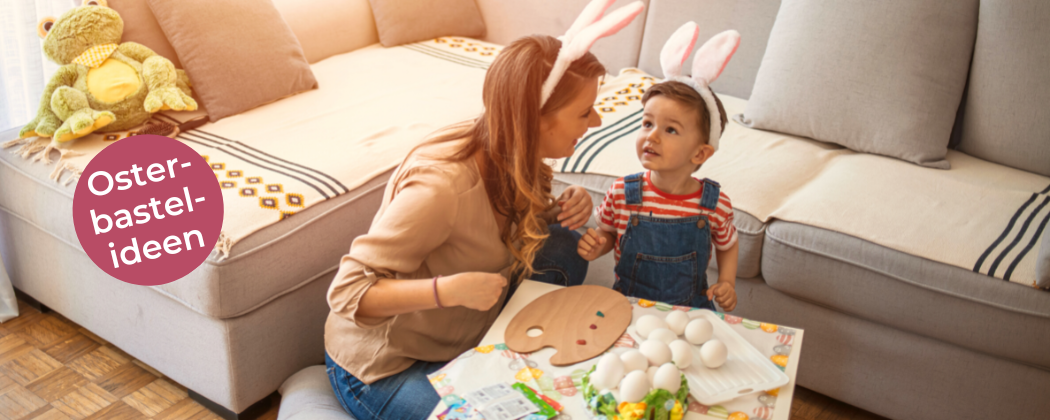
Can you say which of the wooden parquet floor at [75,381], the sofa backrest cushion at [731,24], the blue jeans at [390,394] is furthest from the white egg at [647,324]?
the sofa backrest cushion at [731,24]

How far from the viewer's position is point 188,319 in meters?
1.44

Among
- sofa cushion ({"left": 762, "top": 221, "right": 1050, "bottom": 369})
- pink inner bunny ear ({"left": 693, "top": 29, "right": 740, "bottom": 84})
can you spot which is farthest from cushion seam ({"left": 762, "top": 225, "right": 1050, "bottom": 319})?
pink inner bunny ear ({"left": 693, "top": 29, "right": 740, "bottom": 84})

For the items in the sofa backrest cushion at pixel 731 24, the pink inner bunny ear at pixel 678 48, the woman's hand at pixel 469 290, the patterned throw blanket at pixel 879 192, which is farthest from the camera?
the sofa backrest cushion at pixel 731 24

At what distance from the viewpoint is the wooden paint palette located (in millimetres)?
1061

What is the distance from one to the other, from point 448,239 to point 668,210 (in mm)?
454

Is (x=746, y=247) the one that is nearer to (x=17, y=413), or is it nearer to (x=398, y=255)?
(x=398, y=255)

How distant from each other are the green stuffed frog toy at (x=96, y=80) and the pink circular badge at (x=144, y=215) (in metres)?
0.14

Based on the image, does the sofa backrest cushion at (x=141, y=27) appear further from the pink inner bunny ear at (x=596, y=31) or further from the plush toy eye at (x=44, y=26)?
the pink inner bunny ear at (x=596, y=31)

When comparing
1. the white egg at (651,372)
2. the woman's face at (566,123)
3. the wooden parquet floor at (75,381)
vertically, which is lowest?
the wooden parquet floor at (75,381)

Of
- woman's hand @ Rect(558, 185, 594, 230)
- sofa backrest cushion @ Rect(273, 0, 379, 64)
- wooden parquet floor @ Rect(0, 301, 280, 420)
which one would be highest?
sofa backrest cushion @ Rect(273, 0, 379, 64)

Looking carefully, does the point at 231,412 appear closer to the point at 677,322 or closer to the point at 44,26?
the point at 677,322

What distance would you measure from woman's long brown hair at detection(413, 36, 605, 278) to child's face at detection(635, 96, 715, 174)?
188 mm

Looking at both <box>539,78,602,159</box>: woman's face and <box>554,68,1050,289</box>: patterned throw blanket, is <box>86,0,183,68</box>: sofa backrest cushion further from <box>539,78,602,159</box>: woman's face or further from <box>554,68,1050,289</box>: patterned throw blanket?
<box>539,78,602,159</box>: woman's face

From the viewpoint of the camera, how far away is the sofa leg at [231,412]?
4.85ft
